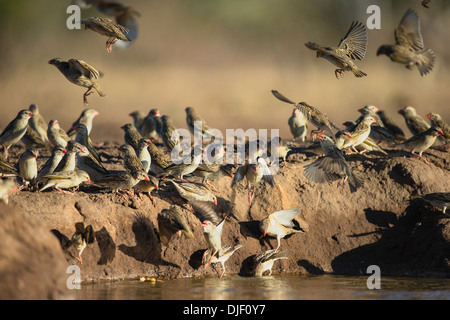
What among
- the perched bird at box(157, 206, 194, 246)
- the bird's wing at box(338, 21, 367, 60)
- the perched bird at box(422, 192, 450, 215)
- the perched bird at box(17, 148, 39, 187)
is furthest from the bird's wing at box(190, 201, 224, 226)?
the bird's wing at box(338, 21, 367, 60)

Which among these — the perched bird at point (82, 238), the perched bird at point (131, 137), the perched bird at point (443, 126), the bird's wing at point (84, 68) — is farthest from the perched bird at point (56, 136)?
the perched bird at point (443, 126)

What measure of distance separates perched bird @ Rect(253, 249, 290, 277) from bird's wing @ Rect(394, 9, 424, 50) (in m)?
5.09

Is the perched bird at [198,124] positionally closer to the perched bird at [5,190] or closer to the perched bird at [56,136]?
the perched bird at [56,136]

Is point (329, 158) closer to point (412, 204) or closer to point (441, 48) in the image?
point (412, 204)

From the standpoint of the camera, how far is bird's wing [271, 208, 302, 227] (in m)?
10.3

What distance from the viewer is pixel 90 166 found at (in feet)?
35.3

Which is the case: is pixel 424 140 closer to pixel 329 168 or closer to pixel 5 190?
pixel 329 168

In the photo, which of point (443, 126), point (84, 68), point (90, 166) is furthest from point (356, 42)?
point (90, 166)

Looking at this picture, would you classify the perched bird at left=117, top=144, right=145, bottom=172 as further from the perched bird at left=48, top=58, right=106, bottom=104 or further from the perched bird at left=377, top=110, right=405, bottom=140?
the perched bird at left=377, top=110, right=405, bottom=140

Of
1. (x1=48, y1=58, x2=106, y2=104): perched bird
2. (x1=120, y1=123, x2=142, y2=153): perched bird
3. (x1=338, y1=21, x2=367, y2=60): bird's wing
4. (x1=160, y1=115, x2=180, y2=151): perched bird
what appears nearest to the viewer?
(x1=48, y1=58, x2=106, y2=104): perched bird

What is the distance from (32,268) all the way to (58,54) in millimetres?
13642

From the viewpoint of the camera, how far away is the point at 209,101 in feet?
65.4

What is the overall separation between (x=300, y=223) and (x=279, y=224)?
1.55ft
